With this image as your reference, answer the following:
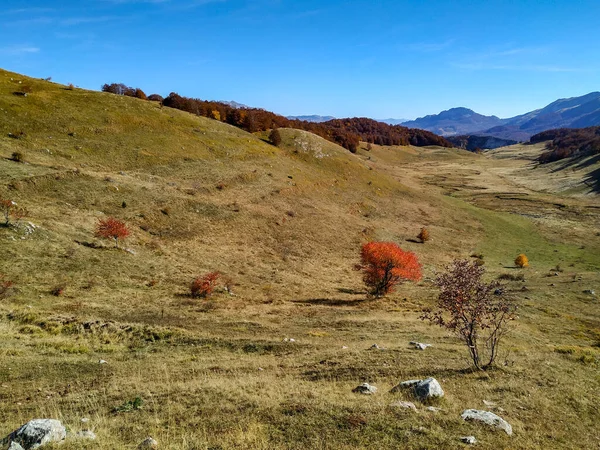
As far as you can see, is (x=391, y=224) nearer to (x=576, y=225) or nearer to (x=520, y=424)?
(x=576, y=225)

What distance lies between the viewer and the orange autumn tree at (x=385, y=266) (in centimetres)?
4350

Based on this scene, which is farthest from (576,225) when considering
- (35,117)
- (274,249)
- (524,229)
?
(35,117)

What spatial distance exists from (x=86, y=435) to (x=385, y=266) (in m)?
37.4

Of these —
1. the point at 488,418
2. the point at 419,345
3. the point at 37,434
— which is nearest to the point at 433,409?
the point at 488,418

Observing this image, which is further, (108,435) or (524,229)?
(524,229)

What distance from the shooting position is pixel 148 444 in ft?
32.6

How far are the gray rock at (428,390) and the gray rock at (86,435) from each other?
1102cm

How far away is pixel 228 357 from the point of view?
20875mm

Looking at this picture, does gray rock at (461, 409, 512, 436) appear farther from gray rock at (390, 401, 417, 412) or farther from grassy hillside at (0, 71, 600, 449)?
gray rock at (390, 401, 417, 412)

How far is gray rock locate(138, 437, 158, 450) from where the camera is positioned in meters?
9.83

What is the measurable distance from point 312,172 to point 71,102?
57.8 metres

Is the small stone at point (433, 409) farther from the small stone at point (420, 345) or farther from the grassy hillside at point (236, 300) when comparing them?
the small stone at point (420, 345)

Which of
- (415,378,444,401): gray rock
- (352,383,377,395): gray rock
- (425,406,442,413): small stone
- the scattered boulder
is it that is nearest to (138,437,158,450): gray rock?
(352,383,377,395): gray rock

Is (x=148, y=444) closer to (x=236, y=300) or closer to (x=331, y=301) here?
(x=236, y=300)
